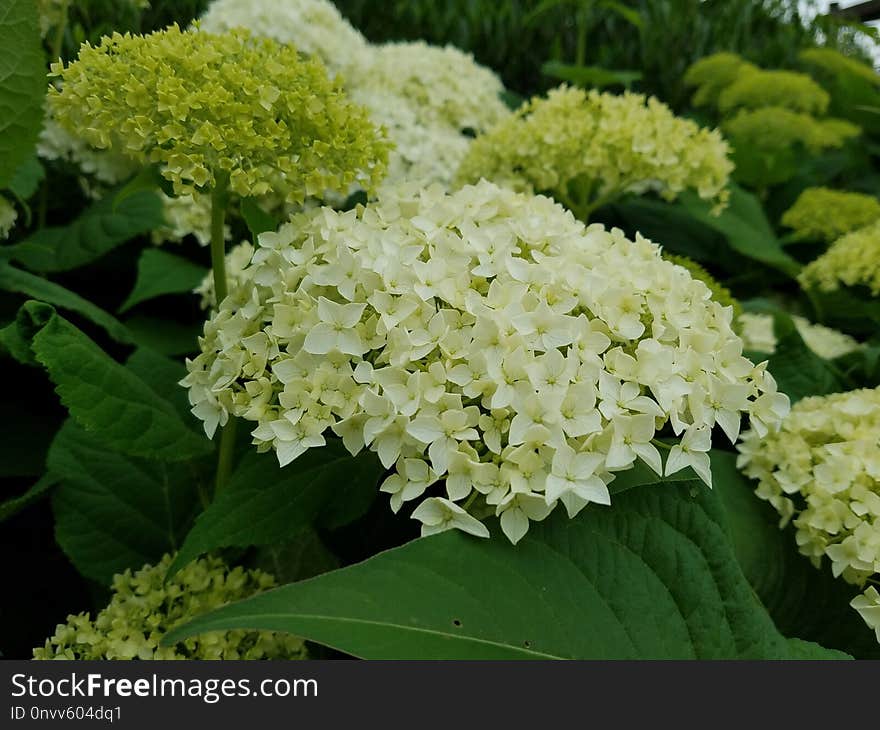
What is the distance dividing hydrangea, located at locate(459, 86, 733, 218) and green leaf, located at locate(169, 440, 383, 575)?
78 cm

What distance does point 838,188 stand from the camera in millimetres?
2980

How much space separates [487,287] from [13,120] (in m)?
0.75

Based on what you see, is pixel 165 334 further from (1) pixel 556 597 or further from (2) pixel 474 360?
(1) pixel 556 597

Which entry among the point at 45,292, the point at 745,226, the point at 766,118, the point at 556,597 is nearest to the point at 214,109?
the point at 45,292

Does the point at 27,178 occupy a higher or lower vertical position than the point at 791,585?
higher

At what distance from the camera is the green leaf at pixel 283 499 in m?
0.88

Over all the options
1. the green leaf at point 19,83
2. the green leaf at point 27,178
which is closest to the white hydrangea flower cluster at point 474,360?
the green leaf at point 19,83

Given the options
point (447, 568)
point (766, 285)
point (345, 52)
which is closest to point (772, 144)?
point (766, 285)

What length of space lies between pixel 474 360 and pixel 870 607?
56cm

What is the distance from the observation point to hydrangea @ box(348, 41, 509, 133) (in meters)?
2.31

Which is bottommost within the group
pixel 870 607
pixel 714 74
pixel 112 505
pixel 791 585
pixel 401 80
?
pixel 112 505

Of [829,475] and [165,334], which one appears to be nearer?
[829,475]

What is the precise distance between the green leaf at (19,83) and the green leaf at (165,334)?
18.0 inches

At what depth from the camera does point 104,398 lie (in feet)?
3.13
